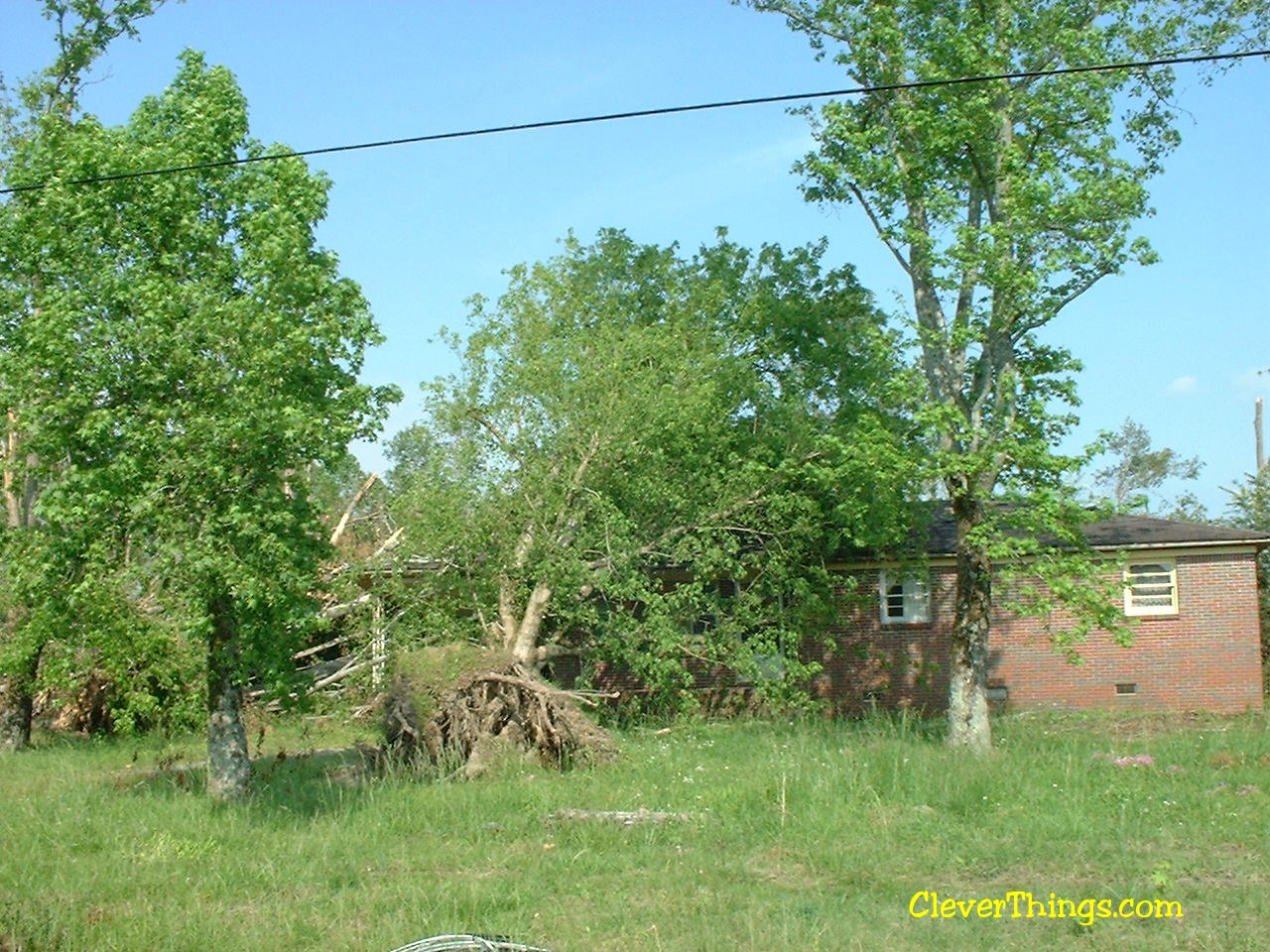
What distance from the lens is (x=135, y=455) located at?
11.7 metres

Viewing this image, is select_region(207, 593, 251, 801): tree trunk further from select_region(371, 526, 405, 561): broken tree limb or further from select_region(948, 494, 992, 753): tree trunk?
select_region(948, 494, 992, 753): tree trunk

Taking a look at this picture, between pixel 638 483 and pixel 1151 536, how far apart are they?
10.9 meters

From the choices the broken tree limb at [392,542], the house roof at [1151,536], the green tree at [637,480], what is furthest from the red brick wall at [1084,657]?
the broken tree limb at [392,542]

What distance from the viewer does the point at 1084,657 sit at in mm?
24281

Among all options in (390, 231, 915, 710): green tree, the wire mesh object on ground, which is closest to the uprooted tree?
(390, 231, 915, 710): green tree

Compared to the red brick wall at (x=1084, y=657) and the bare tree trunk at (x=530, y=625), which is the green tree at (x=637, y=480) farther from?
the red brick wall at (x=1084, y=657)

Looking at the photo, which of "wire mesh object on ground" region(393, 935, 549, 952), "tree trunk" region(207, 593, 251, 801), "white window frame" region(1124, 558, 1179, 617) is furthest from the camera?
"white window frame" region(1124, 558, 1179, 617)

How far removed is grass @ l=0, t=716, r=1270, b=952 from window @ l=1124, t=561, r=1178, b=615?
28.1ft

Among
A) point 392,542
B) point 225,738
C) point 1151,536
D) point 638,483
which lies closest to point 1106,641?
point 1151,536

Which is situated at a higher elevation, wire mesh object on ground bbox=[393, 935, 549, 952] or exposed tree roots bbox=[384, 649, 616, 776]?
exposed tree roots bbox=[384, 649, 616, 776]

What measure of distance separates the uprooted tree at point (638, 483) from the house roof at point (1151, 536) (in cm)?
379

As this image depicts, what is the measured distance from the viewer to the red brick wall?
78.1ft

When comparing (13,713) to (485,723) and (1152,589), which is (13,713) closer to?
(485,723)

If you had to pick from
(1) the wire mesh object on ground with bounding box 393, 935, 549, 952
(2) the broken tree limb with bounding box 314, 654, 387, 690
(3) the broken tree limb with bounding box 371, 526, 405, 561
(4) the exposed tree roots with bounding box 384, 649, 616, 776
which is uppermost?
(3) the broken tree limb with bounding box 371, 526, 405, 561
